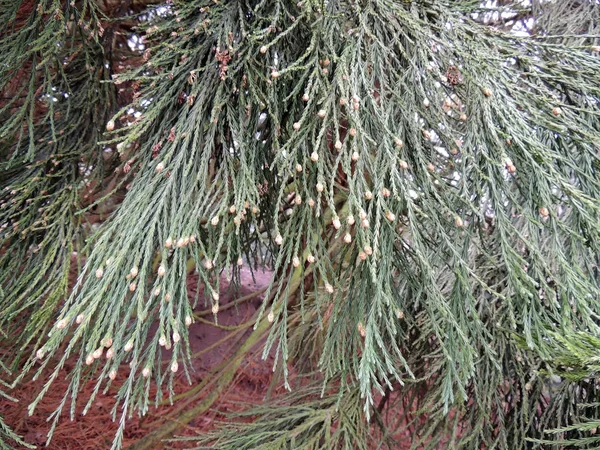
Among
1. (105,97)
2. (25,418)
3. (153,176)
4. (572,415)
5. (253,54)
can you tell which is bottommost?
(25,418)

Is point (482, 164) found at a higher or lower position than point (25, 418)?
higher

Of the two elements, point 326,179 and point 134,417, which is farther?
point 134,417

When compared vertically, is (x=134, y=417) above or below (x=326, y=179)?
below

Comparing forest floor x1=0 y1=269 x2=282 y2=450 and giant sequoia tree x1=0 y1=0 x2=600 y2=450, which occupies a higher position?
giant sequoia tree x1=0 y1=0 x2=600 y2=450

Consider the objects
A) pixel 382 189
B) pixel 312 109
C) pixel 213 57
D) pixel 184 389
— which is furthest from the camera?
pixel 184 389

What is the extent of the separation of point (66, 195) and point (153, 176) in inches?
19.6

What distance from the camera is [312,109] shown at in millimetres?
1230

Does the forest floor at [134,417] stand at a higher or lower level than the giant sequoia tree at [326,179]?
lower

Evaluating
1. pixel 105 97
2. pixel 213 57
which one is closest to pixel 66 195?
pixel 105 97

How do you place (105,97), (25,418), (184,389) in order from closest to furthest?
(105,97)
(25,418)
(184,389)

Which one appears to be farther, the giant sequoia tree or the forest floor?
the forest floor

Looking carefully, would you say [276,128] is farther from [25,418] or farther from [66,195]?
[25,418]

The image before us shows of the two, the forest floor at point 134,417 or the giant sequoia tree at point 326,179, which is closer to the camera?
the giant sequoia tree at point 326,179

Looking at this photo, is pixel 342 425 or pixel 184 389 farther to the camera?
pixel 184 389
